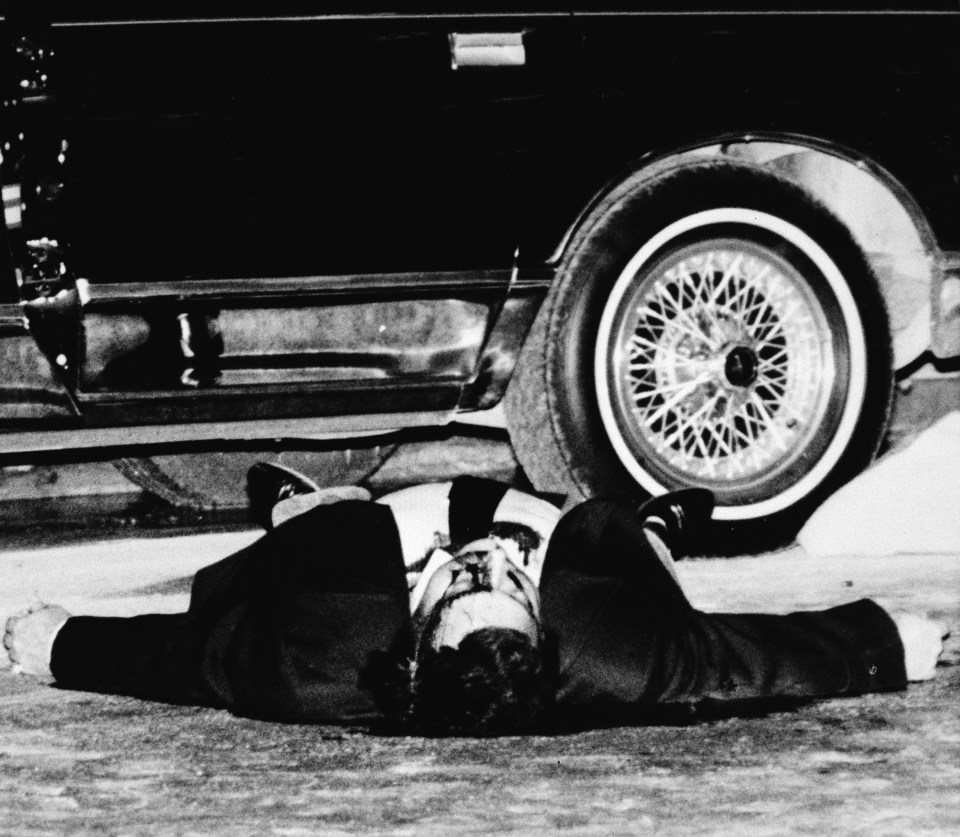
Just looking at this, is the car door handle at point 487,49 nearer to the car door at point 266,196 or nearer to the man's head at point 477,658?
the car door at point 266,196

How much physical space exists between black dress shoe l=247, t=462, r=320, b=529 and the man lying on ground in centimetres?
43

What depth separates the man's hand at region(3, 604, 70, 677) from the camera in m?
2.19

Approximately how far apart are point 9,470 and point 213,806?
1.88 m

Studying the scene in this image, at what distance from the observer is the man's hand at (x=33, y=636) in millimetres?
2186

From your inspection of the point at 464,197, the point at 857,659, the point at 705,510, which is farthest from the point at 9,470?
the point at 857,659

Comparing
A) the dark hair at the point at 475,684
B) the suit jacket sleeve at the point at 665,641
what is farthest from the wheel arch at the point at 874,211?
the dark hair at the point at 475,684

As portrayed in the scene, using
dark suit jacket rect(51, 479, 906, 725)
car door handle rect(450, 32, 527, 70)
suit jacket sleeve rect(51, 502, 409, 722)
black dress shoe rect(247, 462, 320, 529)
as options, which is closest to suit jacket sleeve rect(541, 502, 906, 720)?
dark suit jacket rect(51, 479, 906, 725)

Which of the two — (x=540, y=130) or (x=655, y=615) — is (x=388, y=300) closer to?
(x=540, y=130)

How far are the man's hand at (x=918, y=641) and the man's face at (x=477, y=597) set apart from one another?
29.9 inches

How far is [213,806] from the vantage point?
5.64ft

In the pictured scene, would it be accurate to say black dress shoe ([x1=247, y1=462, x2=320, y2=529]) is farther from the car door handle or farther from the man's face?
the car door handle

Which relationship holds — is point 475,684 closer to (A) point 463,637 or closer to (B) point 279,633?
(A) point 463,637

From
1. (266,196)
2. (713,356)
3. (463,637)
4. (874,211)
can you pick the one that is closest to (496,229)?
(266,196)

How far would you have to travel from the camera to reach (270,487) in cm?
268
